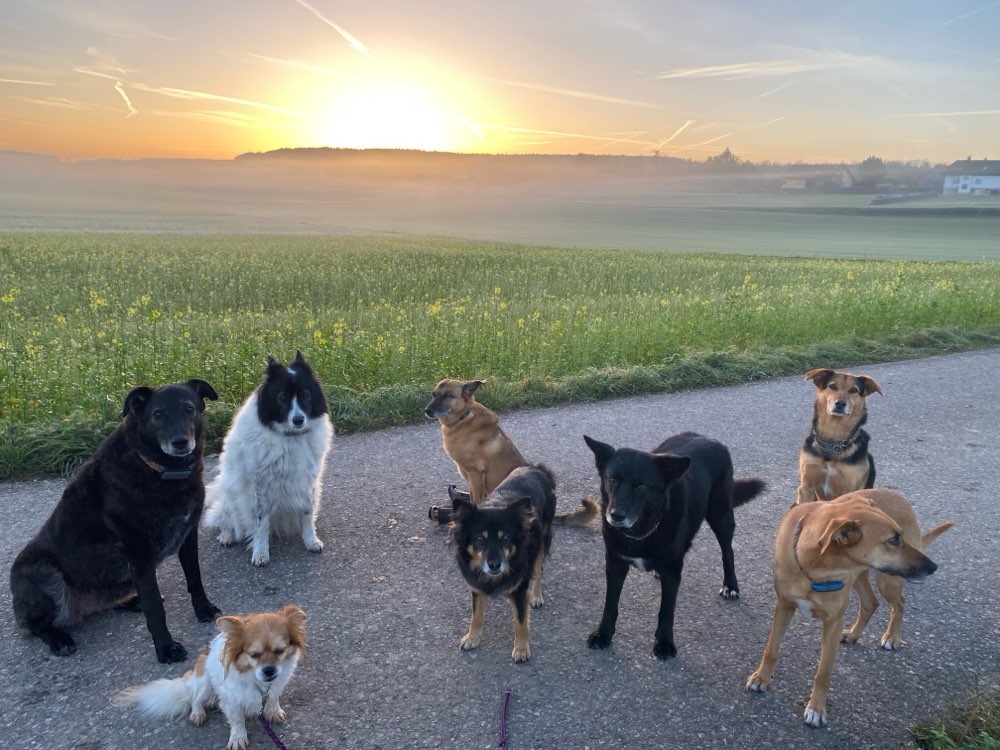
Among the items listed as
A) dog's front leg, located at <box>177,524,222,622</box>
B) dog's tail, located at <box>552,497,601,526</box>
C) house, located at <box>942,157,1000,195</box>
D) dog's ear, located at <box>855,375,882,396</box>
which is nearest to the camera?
dog's front leg, located at <box>177,524,222,622</box>

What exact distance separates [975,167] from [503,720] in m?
136

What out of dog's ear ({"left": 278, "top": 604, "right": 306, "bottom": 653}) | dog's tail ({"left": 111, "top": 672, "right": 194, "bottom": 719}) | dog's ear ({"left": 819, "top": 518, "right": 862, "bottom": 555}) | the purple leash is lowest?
the purple leash

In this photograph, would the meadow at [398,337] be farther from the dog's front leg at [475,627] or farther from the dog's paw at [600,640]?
the dog's paw at [600,640]

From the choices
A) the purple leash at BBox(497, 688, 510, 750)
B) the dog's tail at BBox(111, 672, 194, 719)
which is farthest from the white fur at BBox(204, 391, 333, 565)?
the purple leash at BBox(497, 688, 510, 750)

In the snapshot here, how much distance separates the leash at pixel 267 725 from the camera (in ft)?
9.76

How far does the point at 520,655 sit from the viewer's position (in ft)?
12.2

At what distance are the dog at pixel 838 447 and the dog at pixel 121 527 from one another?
4444 mm

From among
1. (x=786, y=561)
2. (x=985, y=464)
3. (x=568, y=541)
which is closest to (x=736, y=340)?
(x=985, y=464)

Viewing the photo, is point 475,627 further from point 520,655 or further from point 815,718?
point 815,718

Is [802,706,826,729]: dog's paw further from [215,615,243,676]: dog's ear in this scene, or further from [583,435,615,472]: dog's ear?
[215,615,243,676]: dog's ear

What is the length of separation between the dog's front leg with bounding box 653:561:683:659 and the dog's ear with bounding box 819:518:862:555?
87 cm

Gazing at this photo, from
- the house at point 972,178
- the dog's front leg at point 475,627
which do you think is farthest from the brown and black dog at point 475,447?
the house at point 972,178

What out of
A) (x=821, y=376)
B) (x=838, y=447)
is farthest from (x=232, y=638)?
(x=821, y=376)

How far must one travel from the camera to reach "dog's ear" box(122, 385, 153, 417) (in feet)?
12.0
